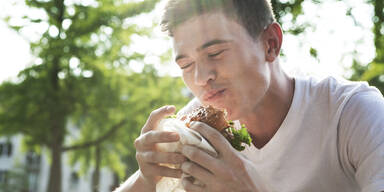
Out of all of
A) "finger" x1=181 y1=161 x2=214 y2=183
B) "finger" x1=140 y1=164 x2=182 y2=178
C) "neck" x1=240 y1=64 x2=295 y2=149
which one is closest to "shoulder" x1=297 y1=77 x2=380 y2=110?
"neck" x1=240 y1=64 x2=295 y2=149

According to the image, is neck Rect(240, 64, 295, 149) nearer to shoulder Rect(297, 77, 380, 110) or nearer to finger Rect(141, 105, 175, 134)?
shoulder Rect(297, 77, 380, 110)

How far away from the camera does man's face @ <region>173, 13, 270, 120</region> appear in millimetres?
2221

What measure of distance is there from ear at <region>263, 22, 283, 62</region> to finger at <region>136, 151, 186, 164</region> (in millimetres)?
914

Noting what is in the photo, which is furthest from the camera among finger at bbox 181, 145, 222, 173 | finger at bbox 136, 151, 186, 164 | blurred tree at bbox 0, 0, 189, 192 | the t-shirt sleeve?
blurred tree at bbox 0, 0, 189, 192

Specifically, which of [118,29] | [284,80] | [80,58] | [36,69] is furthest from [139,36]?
[284,80]

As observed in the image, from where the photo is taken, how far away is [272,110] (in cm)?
252

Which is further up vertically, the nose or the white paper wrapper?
the nose

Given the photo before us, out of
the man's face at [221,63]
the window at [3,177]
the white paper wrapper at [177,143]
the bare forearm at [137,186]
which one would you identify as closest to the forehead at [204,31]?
the man's face at [221,63]

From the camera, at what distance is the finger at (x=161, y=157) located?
7.07ft

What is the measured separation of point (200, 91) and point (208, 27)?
40 centimetres

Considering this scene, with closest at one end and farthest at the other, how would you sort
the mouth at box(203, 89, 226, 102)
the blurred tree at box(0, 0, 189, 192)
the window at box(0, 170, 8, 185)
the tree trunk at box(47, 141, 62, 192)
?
the mouth at box(203, 89, 226, 102) → the blurred tree at box(0, 0, 189, 192) → the tree trunk at box(47, 141, 62, 192) → the window at box(0, 170, 8, 185)

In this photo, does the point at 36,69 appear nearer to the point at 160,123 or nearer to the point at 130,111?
the point at 130,111

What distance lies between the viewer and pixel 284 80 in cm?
262

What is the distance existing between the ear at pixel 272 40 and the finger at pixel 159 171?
0.98 m
